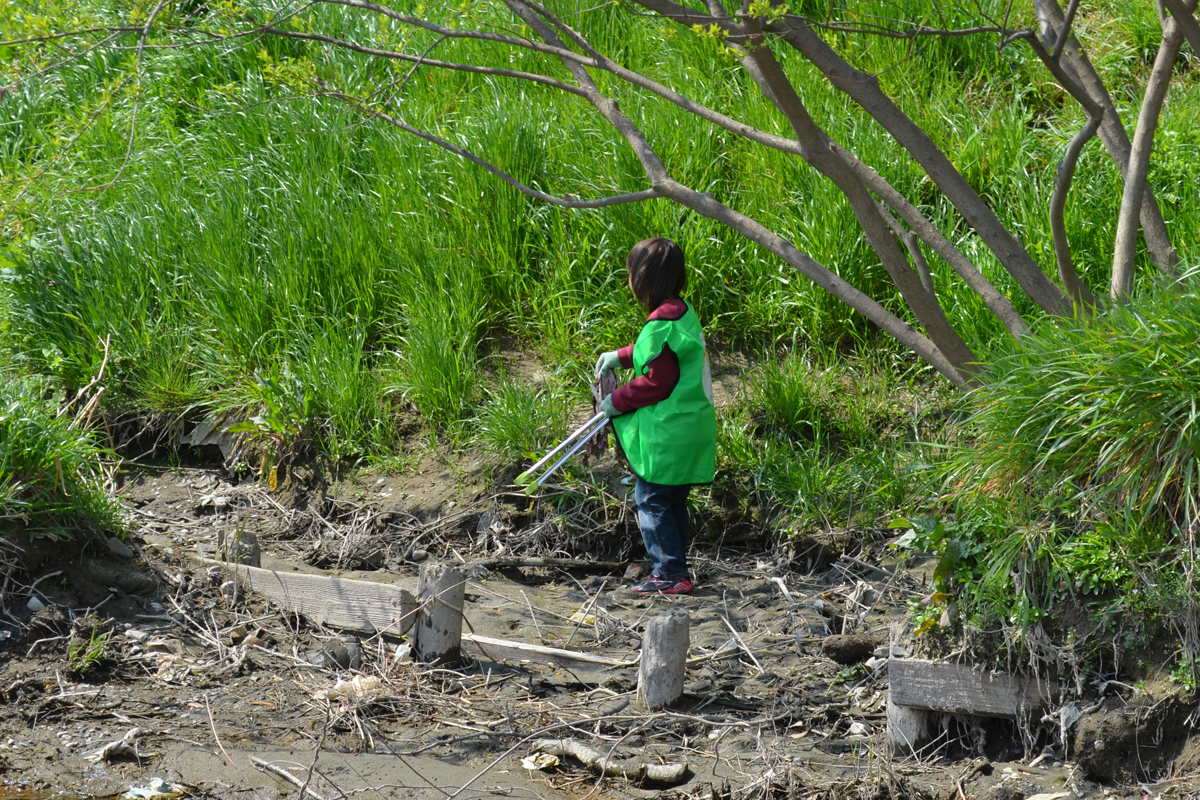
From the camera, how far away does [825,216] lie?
5520 mm

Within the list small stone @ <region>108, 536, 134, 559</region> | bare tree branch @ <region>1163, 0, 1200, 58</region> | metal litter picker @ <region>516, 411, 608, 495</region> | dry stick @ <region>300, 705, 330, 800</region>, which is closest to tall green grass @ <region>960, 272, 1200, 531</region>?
bare tree branch @ <region>1163, 0, 1200, 58</region>

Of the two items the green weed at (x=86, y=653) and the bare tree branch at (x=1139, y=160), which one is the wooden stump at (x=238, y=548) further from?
the bare tree branch at (x=1139, y=160)

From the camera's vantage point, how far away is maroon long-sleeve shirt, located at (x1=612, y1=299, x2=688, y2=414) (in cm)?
466

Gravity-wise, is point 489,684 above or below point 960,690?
below

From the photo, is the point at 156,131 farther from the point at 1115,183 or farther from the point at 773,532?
the point at 1115,183

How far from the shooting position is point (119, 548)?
4.42m

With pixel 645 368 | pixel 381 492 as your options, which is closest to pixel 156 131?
pixel 381 492

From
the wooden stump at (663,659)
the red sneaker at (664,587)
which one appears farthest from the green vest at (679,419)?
the wooden stump at (663,659)

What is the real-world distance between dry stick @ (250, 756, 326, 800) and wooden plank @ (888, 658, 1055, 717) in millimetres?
1770

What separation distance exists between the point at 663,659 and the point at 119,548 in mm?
2416

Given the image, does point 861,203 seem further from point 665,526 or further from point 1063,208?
point 665,526

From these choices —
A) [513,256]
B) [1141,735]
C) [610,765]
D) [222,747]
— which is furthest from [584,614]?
[513,256]

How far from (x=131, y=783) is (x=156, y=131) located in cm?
577

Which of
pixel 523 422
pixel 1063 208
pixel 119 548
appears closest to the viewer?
pixel 1063 208
